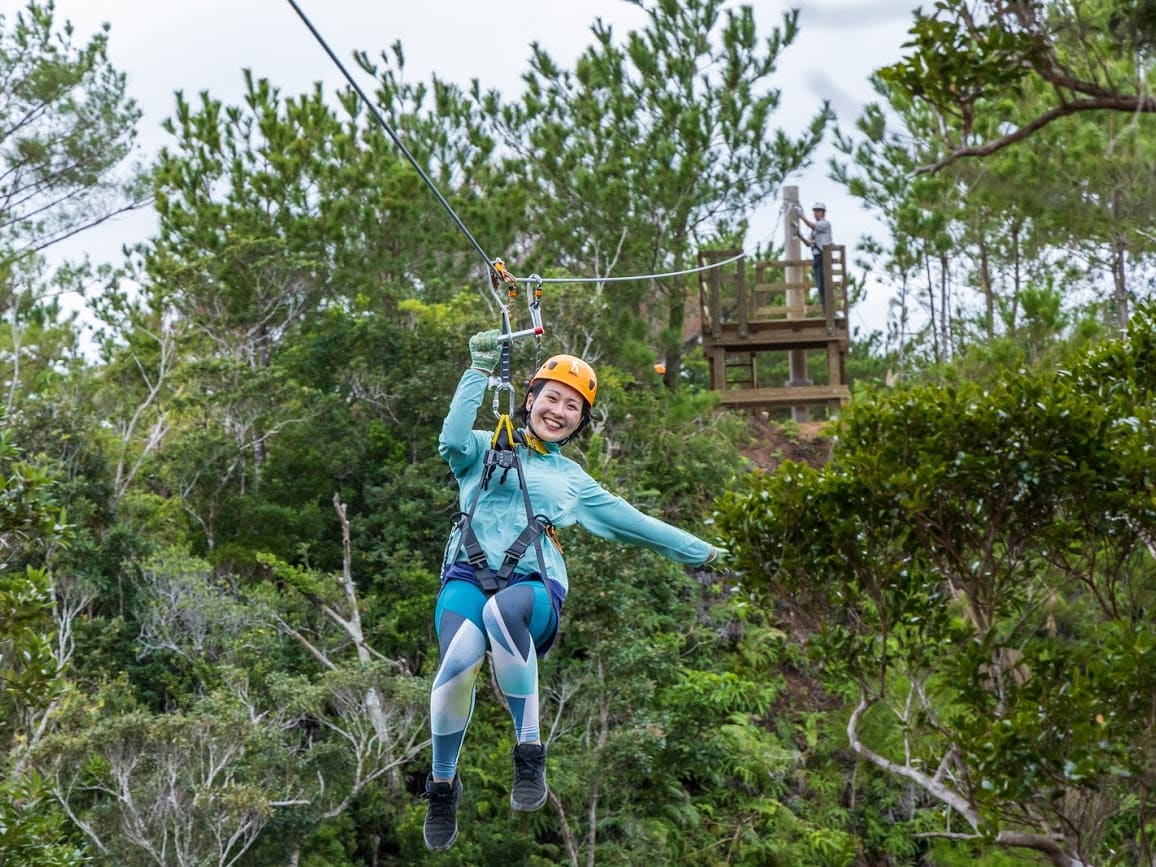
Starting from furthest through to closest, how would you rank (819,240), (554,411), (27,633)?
(819,240), (27,633), (554,411)

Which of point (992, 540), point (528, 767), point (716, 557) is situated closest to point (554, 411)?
point (716, 557)

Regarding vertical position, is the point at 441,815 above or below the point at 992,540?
below

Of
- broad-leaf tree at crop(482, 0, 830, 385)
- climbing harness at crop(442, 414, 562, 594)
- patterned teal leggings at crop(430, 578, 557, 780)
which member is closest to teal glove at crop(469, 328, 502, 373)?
climbing harness at crop(442, 414, 562, 594)

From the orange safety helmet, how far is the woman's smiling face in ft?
0.06

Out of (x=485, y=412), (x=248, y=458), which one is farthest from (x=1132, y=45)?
(x=248, y=458)

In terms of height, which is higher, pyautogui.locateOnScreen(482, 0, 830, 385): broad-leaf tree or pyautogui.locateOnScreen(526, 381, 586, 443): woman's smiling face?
pyautogui.locateOnScreen(482, 0, 830, 385): broad-leaf tree

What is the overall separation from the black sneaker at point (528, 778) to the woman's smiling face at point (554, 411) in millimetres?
1035

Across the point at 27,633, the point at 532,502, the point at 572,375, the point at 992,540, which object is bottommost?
the point at 27,633

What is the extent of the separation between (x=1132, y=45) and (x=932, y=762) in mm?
4450

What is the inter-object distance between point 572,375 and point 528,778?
52.1 inches

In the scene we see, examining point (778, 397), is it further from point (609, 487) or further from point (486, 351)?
point (486, 351)

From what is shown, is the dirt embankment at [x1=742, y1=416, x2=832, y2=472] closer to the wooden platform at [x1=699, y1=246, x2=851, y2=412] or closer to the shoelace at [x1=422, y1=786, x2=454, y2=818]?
the wooden platform at [x1=699, y1=246, x2=851, y2=412]

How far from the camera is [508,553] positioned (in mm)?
5477

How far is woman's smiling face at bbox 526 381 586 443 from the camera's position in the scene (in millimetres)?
5723
